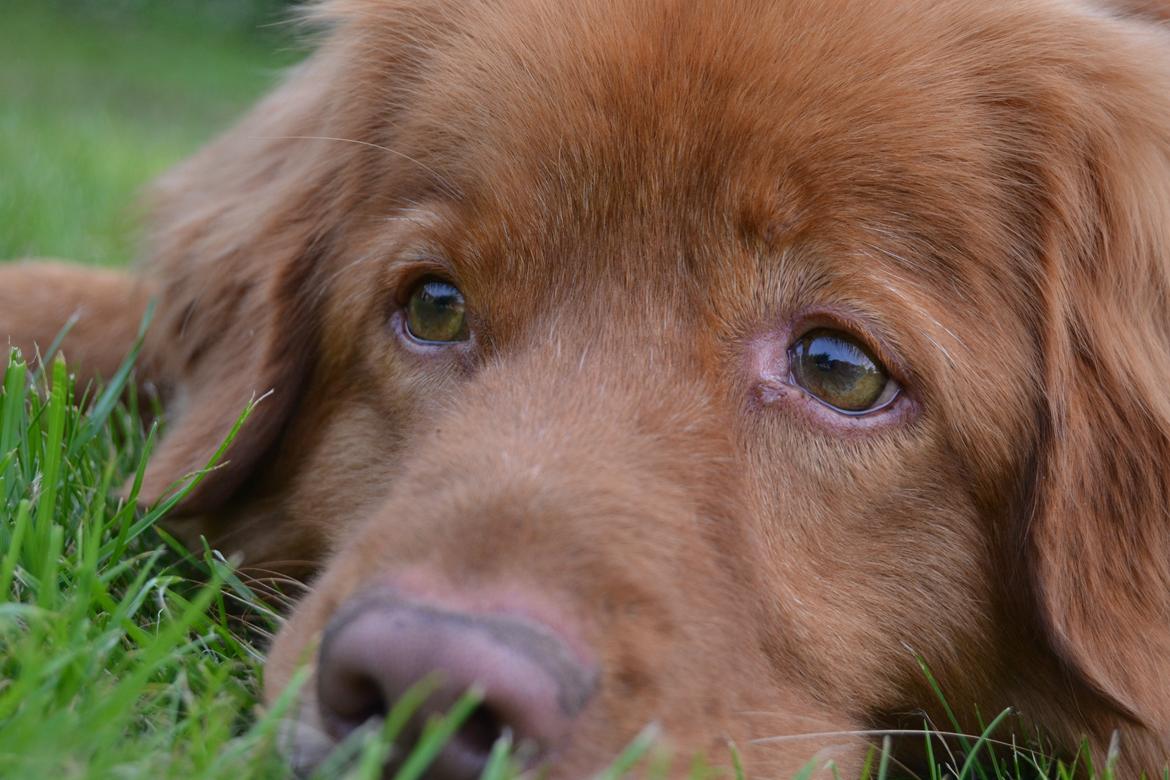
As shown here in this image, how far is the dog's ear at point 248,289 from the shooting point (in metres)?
3.47

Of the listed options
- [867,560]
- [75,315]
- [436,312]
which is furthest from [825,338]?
[75,315]

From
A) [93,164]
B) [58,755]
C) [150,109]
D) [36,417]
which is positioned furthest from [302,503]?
[150,109]

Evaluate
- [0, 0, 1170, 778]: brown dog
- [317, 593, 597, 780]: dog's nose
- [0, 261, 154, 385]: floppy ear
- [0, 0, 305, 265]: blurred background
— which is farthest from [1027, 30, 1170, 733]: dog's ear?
[0, 261, 154, 385]: floppy ear

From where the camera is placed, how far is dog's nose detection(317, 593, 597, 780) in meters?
1.95

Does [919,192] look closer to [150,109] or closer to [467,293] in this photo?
[467,293]

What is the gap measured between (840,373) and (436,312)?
36.3 inches

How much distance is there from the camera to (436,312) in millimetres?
3127

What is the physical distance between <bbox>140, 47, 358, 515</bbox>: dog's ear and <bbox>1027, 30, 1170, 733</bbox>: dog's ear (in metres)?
1.76

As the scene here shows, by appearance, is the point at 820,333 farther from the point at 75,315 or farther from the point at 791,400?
the point at 75,315

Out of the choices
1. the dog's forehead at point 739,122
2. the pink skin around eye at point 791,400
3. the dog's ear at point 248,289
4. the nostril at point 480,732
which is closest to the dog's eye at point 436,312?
the dog's forehead at point 739,122

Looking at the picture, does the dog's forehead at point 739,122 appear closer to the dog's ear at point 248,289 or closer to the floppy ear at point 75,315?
the dog's ear at point 248,289

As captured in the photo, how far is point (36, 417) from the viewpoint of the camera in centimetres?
299

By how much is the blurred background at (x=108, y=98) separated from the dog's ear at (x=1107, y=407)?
243 centimetres

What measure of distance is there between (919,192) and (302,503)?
167 centimetres
